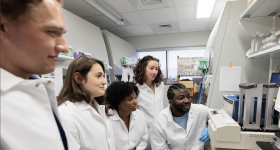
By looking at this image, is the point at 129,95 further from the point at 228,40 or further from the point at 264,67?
the point at 264,67

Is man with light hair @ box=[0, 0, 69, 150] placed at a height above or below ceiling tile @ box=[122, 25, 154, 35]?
below

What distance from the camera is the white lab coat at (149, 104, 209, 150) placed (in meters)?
1.48

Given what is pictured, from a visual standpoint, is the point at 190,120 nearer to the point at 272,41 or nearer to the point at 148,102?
the point at 148,102

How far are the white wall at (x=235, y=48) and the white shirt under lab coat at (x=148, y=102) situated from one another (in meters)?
0.80

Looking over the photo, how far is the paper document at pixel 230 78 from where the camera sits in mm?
1762

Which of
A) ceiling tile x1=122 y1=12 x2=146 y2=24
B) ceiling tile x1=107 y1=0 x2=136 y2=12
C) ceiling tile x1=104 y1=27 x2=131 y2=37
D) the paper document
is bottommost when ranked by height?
the paper document

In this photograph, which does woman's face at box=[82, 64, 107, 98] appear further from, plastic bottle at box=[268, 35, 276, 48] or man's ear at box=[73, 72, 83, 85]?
plastic bottle at box=[268, 35, 276, 48]

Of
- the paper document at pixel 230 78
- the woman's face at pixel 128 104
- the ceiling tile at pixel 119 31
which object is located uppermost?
the ceiling tile at pixel 119 31

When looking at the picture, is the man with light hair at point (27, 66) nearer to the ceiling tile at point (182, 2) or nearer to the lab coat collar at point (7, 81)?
the lab coat collar at point (7, 81)

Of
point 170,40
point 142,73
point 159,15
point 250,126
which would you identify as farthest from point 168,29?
point 250,126

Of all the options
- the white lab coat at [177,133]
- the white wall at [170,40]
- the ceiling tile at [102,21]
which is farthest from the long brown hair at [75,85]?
the white wall at [170,40]

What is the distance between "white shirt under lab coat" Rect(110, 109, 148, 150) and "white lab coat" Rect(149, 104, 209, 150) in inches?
4.7

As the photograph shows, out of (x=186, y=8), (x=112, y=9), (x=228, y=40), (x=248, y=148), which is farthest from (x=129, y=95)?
(x=186, y=8)

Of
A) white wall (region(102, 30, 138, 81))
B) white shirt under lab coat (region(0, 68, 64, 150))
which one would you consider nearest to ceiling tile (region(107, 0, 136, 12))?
white wall (region(102, 30, 138, 81))
